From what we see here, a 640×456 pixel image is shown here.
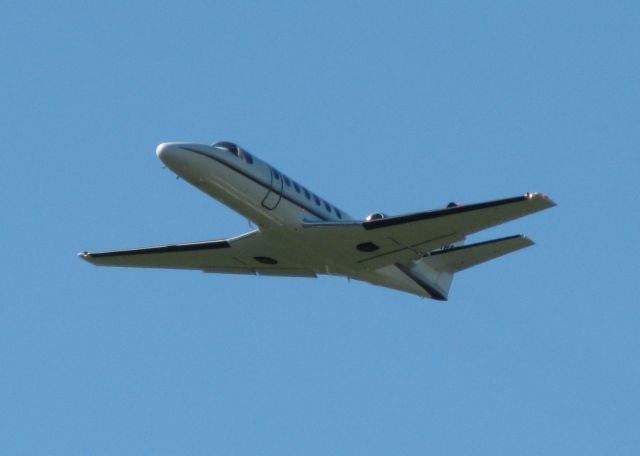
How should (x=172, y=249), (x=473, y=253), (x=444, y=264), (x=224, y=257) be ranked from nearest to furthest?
(x=224, y=257), (x=172, y=249), (x=473, y=253), (x=444, y=264)

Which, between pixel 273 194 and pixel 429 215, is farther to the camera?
pixel 273 194

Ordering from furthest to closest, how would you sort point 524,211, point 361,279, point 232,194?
point 361,279
point 232,194
point 524,211

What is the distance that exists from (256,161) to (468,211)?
591cm

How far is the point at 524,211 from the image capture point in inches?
1319

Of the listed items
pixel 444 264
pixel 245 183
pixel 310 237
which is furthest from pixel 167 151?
pixel 444 264

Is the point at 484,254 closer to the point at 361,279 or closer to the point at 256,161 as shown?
the point at 361,279

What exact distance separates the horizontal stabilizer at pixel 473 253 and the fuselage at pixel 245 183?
4634 millimetres

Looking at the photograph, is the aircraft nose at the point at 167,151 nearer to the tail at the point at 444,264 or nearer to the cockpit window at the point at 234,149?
the cockpit window at the point at 234,149

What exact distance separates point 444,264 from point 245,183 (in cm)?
813

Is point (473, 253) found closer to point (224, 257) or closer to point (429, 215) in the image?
point (429, 215)

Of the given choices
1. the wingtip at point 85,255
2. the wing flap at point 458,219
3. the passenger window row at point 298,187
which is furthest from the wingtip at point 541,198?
the wingtip at point 85,255

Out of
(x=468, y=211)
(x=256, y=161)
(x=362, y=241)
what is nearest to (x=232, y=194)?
(x=256, y=161)

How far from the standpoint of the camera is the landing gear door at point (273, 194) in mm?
36438

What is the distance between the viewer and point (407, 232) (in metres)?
36.4
